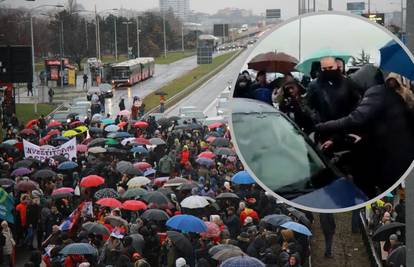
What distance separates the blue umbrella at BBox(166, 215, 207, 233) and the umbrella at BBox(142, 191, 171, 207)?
4.73 feet

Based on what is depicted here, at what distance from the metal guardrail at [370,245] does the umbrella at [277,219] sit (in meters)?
1.32

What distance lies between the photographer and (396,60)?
4.23 meters

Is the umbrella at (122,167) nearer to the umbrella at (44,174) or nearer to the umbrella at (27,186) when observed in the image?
the umbrella at (44,174)

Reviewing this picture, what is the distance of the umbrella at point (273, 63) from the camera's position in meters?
4.25

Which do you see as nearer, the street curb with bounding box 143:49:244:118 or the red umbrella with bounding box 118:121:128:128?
the red umbrella with bounding box 118:121:128:128

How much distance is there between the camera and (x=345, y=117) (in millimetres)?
4266

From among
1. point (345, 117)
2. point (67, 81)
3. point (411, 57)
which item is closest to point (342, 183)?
point (345, 117)

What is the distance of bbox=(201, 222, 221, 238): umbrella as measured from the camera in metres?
11.0

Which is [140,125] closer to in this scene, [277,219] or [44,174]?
[44,174]

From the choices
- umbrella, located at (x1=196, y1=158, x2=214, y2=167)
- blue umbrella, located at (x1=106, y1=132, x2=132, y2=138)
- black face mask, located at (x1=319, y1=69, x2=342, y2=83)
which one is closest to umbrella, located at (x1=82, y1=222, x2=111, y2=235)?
umbrella, located at (x1=196, y1=158, x2=214, y2=167)

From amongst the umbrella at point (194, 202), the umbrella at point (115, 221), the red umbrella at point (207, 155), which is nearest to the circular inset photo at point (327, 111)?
the umbrella at point (115, 221)

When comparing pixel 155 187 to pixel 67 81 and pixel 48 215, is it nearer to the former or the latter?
pixel 48 215

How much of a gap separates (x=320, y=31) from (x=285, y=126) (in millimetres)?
514

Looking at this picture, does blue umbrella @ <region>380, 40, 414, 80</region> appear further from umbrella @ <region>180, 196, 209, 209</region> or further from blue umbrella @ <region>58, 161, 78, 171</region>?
blue umbrella @ <region>58, 161, 78, 171</region>
